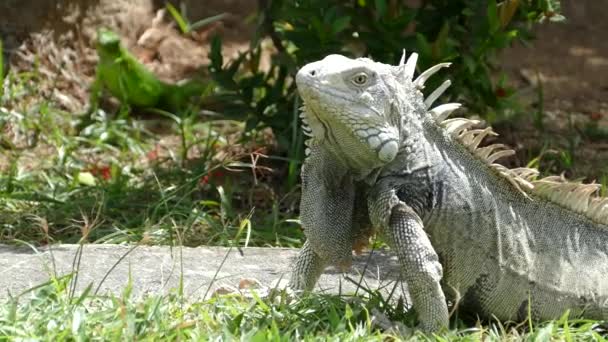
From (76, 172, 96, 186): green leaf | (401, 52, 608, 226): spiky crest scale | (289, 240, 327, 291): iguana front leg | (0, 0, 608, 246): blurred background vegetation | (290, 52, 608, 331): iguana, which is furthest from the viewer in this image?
(76, 172, 96, 186): green leaf

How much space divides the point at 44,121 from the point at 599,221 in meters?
5.18

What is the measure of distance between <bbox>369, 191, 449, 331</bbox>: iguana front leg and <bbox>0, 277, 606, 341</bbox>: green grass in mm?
101

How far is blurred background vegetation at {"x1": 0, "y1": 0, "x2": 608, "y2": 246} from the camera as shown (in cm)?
739

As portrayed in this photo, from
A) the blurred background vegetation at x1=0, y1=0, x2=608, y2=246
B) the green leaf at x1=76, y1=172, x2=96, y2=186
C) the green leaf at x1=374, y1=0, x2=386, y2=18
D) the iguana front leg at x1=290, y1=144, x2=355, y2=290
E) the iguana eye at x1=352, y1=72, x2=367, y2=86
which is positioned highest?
the iguana eye at x1=352, y1=72, x2=367, y2=86

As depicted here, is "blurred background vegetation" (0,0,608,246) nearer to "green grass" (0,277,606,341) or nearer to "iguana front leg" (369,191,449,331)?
"green grass" (0,277,606,341)

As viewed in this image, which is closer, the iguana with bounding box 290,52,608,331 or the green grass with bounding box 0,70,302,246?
the iguana with bounding box 290,52,608,331

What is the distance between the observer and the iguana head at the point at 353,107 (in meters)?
4.52

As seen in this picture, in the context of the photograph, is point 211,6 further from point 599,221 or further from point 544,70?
point 599,221

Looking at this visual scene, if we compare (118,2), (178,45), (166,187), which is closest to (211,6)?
(178,45)

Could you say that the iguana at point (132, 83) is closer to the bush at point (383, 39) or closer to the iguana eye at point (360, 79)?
the bush at point (383, 39)

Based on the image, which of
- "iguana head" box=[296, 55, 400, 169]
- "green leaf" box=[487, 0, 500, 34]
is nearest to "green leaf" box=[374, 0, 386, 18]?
"green leaf" box=[487, 0, 500, 34]

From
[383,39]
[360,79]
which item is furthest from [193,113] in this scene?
[360,79]

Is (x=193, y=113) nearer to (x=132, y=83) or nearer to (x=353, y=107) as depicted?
(x=132, y=83)

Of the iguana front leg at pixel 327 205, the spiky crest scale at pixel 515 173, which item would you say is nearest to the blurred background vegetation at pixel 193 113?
the iguana front leg at pixel 327 205
